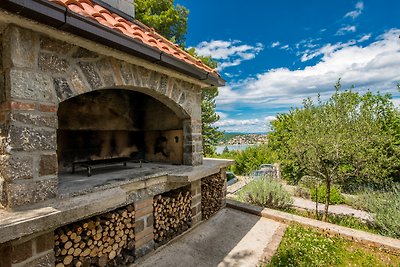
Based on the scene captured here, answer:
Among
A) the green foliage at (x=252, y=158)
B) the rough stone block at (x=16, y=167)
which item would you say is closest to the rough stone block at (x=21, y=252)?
the rough stone block at (x=16, y=167)

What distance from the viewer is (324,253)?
150 inches

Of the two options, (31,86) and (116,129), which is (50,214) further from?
(116,129)

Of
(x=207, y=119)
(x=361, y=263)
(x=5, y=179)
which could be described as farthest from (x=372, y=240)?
(x=207, y=119)

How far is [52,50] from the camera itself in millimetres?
2342

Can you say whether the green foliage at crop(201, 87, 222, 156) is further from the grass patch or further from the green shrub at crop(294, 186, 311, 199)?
the grass patch

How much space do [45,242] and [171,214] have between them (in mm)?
2083

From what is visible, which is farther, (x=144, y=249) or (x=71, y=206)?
(x=144, y=249)

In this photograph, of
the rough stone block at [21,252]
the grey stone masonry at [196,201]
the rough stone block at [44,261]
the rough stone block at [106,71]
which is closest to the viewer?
the rough stone block at [21,252]

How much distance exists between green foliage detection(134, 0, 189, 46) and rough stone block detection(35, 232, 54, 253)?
458 inches

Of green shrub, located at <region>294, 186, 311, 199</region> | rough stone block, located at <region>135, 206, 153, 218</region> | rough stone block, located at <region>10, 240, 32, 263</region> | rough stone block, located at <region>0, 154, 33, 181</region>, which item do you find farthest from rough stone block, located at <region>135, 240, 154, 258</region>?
green shrub, located at <region>294, 186, 311, 199</region>

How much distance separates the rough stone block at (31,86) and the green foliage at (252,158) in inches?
707

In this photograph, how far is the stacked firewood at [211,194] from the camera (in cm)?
502

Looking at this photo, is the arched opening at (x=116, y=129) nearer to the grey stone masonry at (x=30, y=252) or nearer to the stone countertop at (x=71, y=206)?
the stone countertop at (x=71, y=206)

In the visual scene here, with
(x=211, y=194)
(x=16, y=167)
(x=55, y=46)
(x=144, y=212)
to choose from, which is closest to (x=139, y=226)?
(x=144, y=212)
